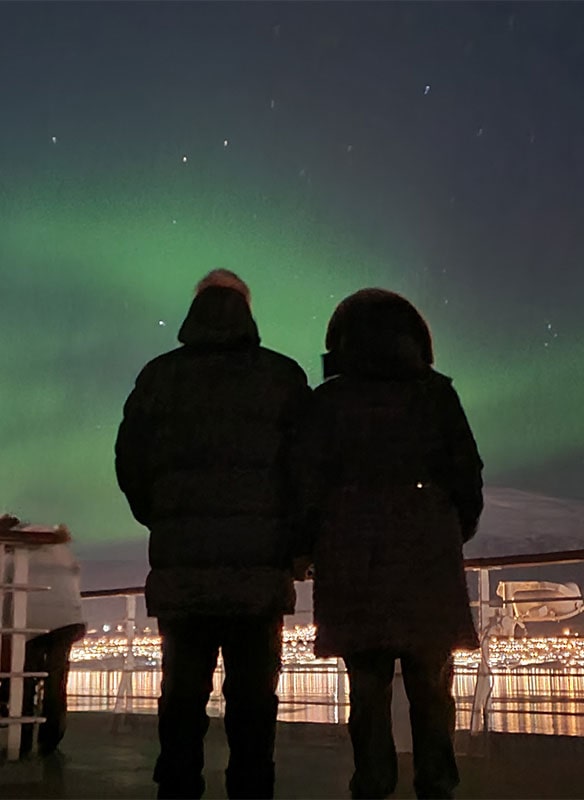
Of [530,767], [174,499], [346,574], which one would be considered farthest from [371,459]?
[530,767]

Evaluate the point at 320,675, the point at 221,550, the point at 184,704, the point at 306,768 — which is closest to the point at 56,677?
the point at 306,768

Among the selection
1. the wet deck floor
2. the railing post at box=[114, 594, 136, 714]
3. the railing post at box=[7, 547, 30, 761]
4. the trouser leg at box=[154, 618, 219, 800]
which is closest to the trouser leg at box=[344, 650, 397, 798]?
the trouser leg at box=[154, 618, 219, 800]

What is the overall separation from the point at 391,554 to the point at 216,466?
0.40 m

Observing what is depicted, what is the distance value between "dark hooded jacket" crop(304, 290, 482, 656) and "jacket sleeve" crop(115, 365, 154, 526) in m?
0.35

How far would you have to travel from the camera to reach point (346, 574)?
1.85m

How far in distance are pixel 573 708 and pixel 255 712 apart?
2119 cm

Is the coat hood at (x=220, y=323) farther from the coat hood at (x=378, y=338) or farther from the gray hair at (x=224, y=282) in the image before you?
the coat hood at (x=378, y=338)

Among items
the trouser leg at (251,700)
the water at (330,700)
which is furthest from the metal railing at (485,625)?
the trouser leg at (251,700)

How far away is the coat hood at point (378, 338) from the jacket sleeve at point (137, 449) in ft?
1.33

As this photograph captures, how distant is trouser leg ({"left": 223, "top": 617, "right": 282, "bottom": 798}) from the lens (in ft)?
6.14

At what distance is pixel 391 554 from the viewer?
1836 millimetres

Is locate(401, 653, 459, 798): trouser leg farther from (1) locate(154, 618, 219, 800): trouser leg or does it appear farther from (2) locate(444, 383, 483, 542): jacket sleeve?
(1) locate(154, 618, 219, 800): trouser leg

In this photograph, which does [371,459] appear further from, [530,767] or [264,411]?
[530,767]

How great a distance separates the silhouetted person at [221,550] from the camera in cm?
185
